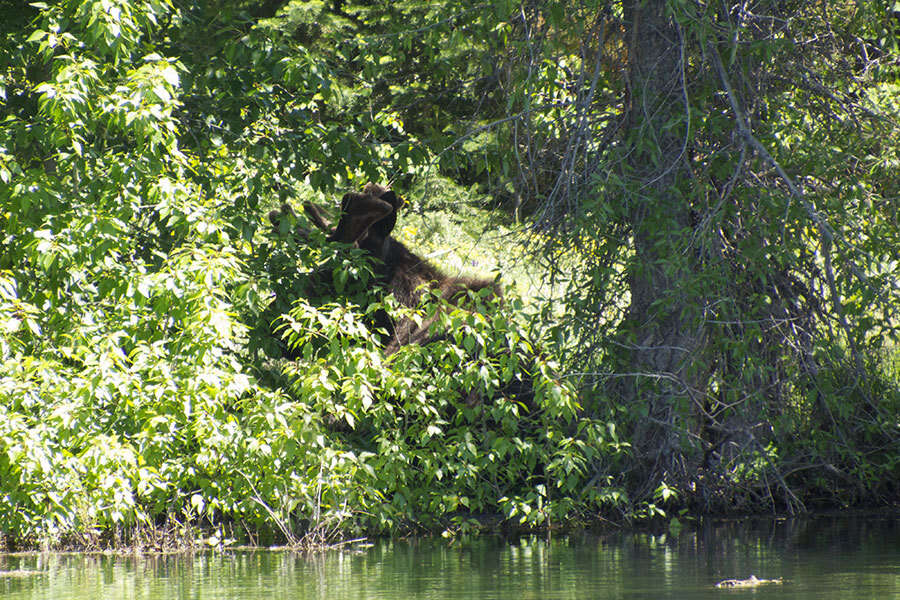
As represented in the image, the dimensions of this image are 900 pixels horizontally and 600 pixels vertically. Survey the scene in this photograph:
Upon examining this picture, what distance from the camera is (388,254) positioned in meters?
10.6

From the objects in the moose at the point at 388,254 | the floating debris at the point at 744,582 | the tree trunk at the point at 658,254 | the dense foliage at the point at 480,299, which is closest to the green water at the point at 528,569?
the floating debris at the point at 744,582

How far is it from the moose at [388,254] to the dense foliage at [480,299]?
233 millimetres

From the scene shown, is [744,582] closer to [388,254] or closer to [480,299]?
[480,299]

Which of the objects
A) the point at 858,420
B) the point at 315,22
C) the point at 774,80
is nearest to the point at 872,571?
the point at 858,420

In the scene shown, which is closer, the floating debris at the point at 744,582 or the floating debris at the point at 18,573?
the floating debris at the point at 744,582

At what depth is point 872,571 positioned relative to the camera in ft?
20.0

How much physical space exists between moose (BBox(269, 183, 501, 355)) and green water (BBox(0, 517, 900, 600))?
230cm

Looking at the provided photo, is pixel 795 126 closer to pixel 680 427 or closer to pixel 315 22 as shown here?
pixel 680 427

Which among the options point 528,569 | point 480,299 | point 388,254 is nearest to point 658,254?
point 480,299

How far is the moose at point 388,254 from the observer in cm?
1012

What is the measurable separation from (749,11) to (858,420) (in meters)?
3.36

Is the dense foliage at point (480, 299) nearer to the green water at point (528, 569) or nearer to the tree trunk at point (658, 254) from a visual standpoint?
the tree trunk at point (658, 254)

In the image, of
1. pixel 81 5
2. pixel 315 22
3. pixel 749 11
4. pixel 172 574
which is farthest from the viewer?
pixel 315 22

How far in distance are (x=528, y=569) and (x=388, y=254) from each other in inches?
180
